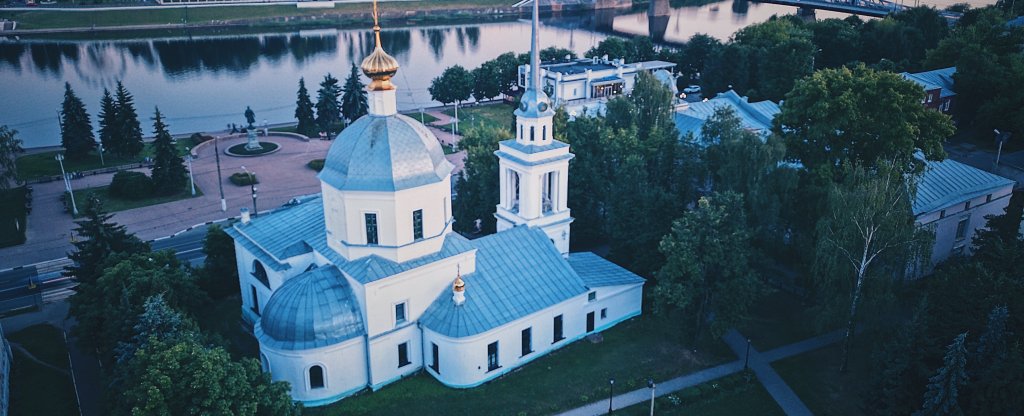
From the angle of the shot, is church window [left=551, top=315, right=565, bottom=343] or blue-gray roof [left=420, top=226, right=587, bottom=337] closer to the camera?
blue-gray roof [left=420, top=226, right=587, bottom=337]

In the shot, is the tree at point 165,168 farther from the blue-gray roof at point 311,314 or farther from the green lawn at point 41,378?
the blue-gray roof at point 311,314

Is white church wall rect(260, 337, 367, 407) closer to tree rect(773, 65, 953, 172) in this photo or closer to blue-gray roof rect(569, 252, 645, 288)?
blue-gray roof rect(569, 252, 645, 288)

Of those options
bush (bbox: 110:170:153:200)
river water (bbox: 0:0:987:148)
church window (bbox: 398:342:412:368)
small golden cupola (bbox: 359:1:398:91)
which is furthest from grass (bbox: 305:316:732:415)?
river water (bbox: 0:0:987:148)

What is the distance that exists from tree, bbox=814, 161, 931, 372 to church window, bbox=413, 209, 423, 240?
13608 mm

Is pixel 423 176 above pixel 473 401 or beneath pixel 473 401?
above

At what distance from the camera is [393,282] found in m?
24.5

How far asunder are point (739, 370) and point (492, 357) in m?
9.03

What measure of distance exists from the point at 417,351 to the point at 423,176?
6.36 m

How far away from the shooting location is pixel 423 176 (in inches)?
966

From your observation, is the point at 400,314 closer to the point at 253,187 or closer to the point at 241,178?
the point at 253,187

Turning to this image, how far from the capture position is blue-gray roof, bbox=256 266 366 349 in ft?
77.6

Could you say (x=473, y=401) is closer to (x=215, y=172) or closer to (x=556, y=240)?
(x=556, y=240)

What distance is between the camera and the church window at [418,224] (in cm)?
2484

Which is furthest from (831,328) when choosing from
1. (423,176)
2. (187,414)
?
(187,414)
